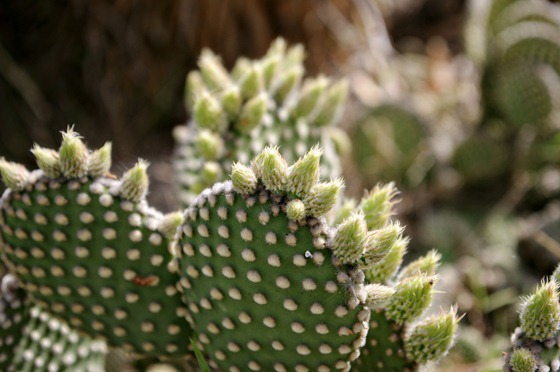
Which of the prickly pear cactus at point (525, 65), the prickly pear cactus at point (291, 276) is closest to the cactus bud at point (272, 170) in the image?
the prickly pear cactus at point (291, 276)

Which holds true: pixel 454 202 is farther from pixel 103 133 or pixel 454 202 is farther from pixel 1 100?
pixel 1 100

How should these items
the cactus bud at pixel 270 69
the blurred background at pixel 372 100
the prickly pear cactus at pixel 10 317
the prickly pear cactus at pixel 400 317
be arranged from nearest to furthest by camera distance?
1. the prickly pear cactus at pixel 400 317
2. the prickly pear cactus at pixel 10 317
3. the cactus bud at pixel 270 69
4. the blurred background at pixel 372 100

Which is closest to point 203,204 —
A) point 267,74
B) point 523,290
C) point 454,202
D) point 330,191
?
point 330,191

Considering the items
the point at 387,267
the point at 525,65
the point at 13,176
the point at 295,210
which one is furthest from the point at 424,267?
the point at 525,65

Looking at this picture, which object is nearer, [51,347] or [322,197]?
[322,197]

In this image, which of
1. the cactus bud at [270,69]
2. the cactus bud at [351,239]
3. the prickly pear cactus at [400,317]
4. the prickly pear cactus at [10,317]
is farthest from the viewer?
the cactus bud at [270,69]

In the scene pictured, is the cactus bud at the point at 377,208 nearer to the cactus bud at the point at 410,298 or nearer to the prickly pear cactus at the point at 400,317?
the prickly pear cactus at the point at 400,317

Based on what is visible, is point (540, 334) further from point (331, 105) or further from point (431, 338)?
point (331, 105)

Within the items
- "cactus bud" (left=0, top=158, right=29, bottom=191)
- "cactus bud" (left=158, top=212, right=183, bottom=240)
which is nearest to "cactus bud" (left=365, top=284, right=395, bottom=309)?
"cactus bud" (left=158, top=212, right=183, bottom=240)
